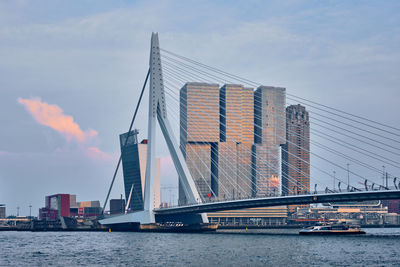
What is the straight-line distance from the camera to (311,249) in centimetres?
6156

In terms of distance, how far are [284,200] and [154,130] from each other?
22.5m

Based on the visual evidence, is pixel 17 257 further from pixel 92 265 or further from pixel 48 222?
pixel 48 222

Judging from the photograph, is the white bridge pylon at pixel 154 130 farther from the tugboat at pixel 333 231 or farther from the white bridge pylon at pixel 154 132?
the tugboat at pixel 333 231

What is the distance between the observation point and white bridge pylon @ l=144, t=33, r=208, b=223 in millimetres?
90500

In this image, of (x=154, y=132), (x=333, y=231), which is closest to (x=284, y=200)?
(x=333, y=231)

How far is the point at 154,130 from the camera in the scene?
91688 mm

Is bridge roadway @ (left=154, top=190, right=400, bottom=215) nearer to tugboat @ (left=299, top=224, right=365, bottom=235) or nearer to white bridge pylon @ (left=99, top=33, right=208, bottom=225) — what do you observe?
white bridge pylon @ (left=99, top=33, right=208, bottom=225)

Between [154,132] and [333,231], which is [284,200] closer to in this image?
[333,231]

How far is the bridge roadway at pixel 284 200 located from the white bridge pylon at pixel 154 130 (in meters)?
3.22

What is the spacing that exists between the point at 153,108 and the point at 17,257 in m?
41.3

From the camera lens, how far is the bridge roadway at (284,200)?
80.2m

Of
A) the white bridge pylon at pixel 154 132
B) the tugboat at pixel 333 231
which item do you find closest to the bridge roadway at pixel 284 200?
the white bridge pylon at pixel 154 132

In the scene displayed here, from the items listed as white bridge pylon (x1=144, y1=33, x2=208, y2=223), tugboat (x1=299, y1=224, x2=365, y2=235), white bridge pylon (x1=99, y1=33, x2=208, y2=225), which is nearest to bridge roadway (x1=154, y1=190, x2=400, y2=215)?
white bridge pylon (x1=99, y1=33, x2=208, y2=225)

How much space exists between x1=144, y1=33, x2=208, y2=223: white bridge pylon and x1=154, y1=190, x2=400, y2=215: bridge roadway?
10.6 feet
